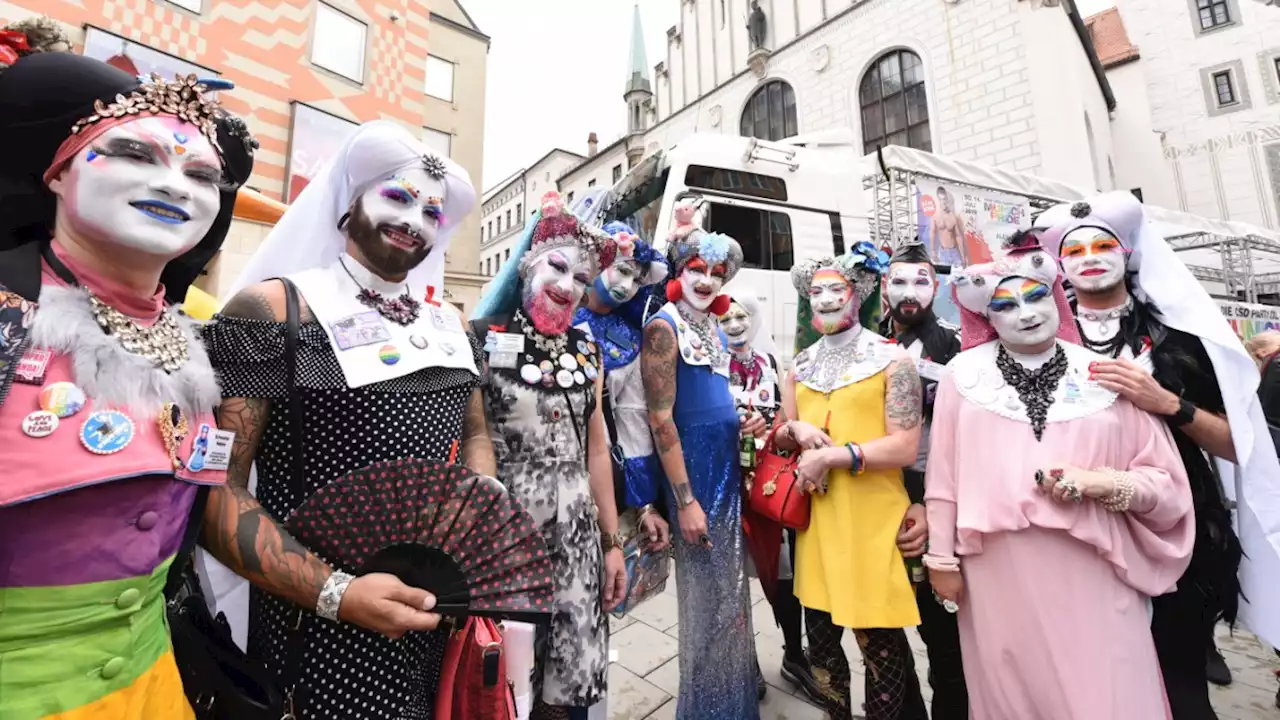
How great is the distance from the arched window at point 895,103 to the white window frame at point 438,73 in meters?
12.0

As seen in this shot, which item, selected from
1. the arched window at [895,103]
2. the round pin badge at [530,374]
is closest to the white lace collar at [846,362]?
the round pin badge at [530,374]

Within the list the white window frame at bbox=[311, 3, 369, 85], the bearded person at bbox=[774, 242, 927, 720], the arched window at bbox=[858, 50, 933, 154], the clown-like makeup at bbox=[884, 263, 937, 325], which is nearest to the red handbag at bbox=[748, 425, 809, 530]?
the bearded person at bbox=[774, 242, 927, 720]

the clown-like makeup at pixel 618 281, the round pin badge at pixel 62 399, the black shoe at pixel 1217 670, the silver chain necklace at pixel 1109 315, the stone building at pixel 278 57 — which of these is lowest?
the black shoe at pixel 1217 670

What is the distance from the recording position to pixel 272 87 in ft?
29.9

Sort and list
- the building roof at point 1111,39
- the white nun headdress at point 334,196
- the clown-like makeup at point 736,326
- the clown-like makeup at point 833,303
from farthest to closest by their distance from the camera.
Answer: the building roof at point 1111,39 → the clown-like makeup at point 736,326 → the clown-like makeup at point 833,303 → the white nun headdress at point 334,196

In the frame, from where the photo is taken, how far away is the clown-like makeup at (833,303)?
8.20ft

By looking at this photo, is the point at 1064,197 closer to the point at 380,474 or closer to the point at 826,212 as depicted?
the point at 826,212

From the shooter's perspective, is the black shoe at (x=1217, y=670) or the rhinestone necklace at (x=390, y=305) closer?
the rhinestone necklace at (x=390, y=305)

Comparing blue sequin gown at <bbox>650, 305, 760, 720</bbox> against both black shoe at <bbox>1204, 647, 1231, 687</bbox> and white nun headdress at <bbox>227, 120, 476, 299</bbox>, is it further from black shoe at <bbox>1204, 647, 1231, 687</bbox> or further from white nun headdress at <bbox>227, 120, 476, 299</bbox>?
black shoe at <bbox>1204, 647, 1231, 687</bbox>

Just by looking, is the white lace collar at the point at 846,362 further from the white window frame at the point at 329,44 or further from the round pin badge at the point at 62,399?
the white window frame at the point at 329,44

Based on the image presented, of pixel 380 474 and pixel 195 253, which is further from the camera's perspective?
pixel 195 253

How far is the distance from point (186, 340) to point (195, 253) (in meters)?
0.27

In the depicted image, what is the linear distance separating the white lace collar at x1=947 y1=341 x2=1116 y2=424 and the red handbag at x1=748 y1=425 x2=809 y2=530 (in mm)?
732

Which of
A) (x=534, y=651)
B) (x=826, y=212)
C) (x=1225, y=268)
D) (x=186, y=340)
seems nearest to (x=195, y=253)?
(x=186, y=340)
